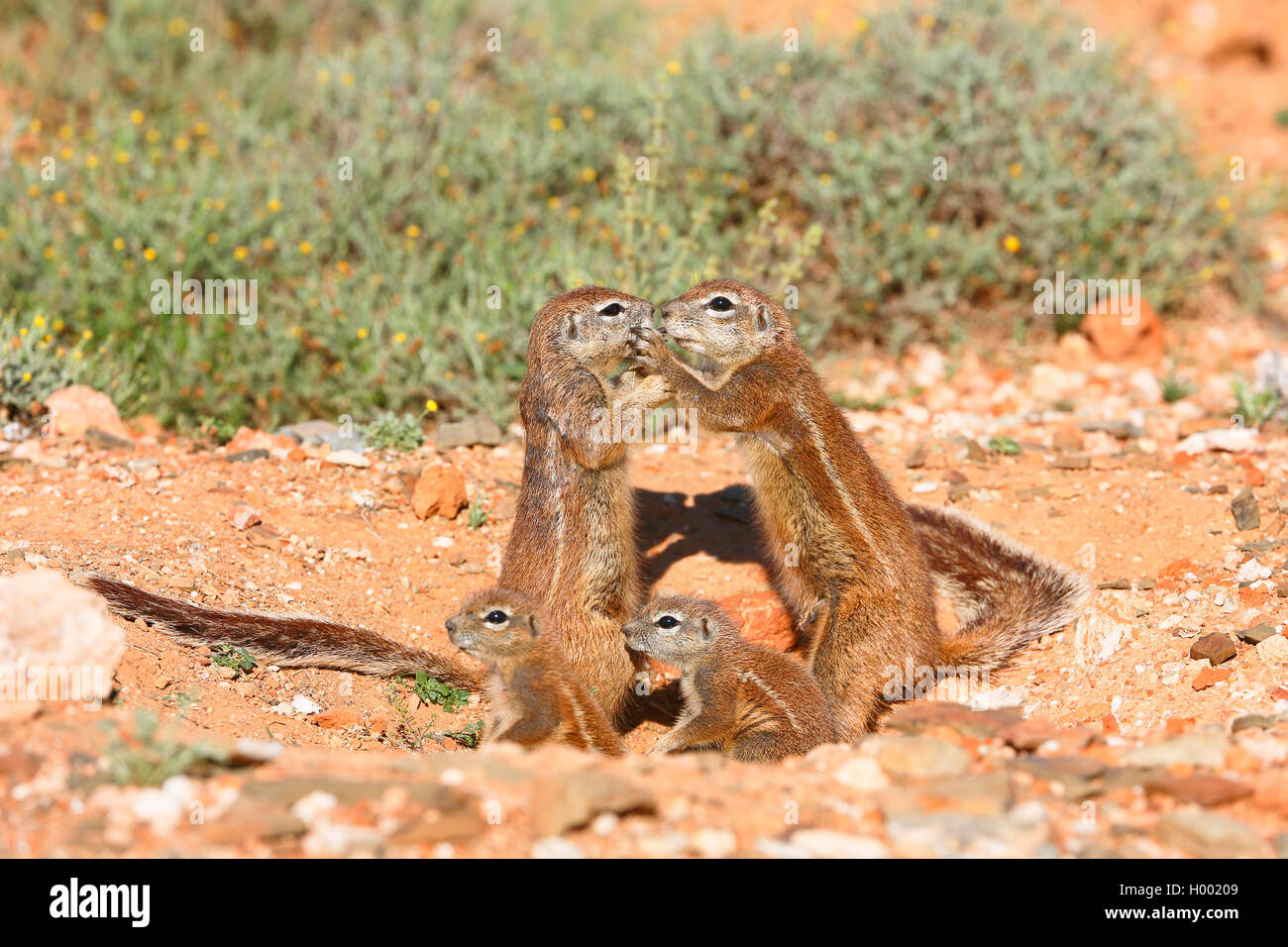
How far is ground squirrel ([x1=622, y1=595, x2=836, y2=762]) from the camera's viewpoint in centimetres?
595

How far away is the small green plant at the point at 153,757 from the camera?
4246 mm

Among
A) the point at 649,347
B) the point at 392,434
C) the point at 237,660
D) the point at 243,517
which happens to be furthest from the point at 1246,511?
the point at 243,517

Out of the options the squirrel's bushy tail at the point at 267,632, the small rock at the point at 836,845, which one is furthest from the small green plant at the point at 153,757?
the small rock at the point at 836,845

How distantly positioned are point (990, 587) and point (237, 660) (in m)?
4.00

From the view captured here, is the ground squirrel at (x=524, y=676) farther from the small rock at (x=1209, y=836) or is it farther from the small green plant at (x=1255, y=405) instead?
the small green plant at (x=1255, y=405)

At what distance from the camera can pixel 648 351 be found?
667cm

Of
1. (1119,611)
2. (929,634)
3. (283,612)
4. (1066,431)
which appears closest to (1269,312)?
(1066,431)

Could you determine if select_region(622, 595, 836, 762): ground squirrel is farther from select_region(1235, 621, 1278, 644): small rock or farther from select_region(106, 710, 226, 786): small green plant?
select_region(106, 710, 226, 786): small green plant

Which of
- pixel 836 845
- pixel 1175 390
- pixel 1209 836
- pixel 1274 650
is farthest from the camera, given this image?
pixel 1175 390

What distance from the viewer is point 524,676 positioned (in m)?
5.90

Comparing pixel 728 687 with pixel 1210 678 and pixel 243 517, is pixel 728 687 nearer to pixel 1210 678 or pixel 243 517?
pixel 1210 678

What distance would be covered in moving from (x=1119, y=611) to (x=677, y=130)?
6.14 metres

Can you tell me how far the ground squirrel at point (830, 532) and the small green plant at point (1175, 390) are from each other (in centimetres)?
350

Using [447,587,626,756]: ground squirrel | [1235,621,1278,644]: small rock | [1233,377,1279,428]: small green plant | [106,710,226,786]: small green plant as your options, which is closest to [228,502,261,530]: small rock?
[447,587,626,756]: ground squirrel
